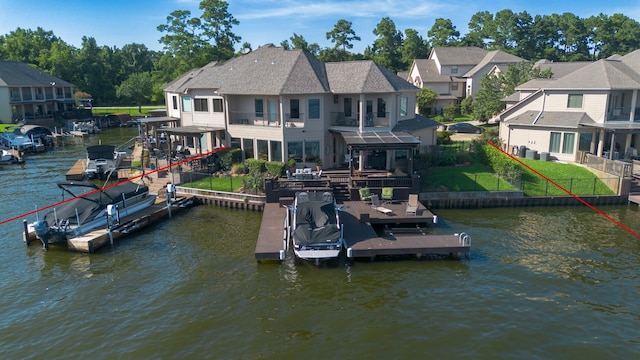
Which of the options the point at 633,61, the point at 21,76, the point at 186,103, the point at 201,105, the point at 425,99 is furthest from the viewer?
the point at 21,76

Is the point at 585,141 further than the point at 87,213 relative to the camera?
Yes

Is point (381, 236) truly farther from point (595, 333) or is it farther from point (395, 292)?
point (595, 333)

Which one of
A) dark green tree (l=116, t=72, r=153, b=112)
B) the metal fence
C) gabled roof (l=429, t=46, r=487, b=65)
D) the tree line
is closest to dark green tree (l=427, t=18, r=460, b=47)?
the tree line

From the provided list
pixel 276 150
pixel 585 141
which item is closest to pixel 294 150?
pixel 276 150

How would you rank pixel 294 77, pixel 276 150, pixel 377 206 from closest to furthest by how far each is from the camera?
1. pixel 377 206
2. pixel 276 150
3. pixel 294 77

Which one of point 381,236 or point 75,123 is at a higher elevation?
point 75,123

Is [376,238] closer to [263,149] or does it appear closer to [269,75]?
[263,149]

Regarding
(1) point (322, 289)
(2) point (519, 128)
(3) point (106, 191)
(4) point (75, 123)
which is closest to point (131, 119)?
(4) point (75, 123)
